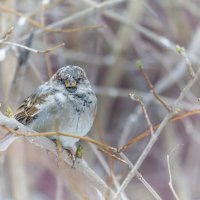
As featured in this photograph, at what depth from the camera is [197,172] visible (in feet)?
17.0

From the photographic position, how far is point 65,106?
2.76 metres

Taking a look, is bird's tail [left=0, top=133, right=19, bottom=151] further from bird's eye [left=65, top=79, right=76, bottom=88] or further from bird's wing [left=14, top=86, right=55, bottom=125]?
bird's eye [left=65, top=79, right=76, bottom=88]

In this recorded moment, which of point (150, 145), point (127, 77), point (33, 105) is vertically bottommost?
point (127, 77)

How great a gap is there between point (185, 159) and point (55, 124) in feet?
9.85

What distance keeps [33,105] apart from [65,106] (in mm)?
180

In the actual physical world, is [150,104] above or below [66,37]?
below

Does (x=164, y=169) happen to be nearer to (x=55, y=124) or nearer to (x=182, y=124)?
(x=182, y=124)

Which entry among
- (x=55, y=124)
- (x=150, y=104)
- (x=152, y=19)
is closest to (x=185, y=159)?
(x=150, y=104)

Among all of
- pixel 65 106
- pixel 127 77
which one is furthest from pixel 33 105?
pixel 127 77

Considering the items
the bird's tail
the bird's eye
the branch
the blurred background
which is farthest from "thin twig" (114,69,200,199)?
the blurred background

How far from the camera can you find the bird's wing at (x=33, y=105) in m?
2.83

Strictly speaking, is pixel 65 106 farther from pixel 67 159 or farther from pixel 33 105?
pixel 67 159

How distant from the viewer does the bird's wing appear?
2828mm

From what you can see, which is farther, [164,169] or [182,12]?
[164,169]
